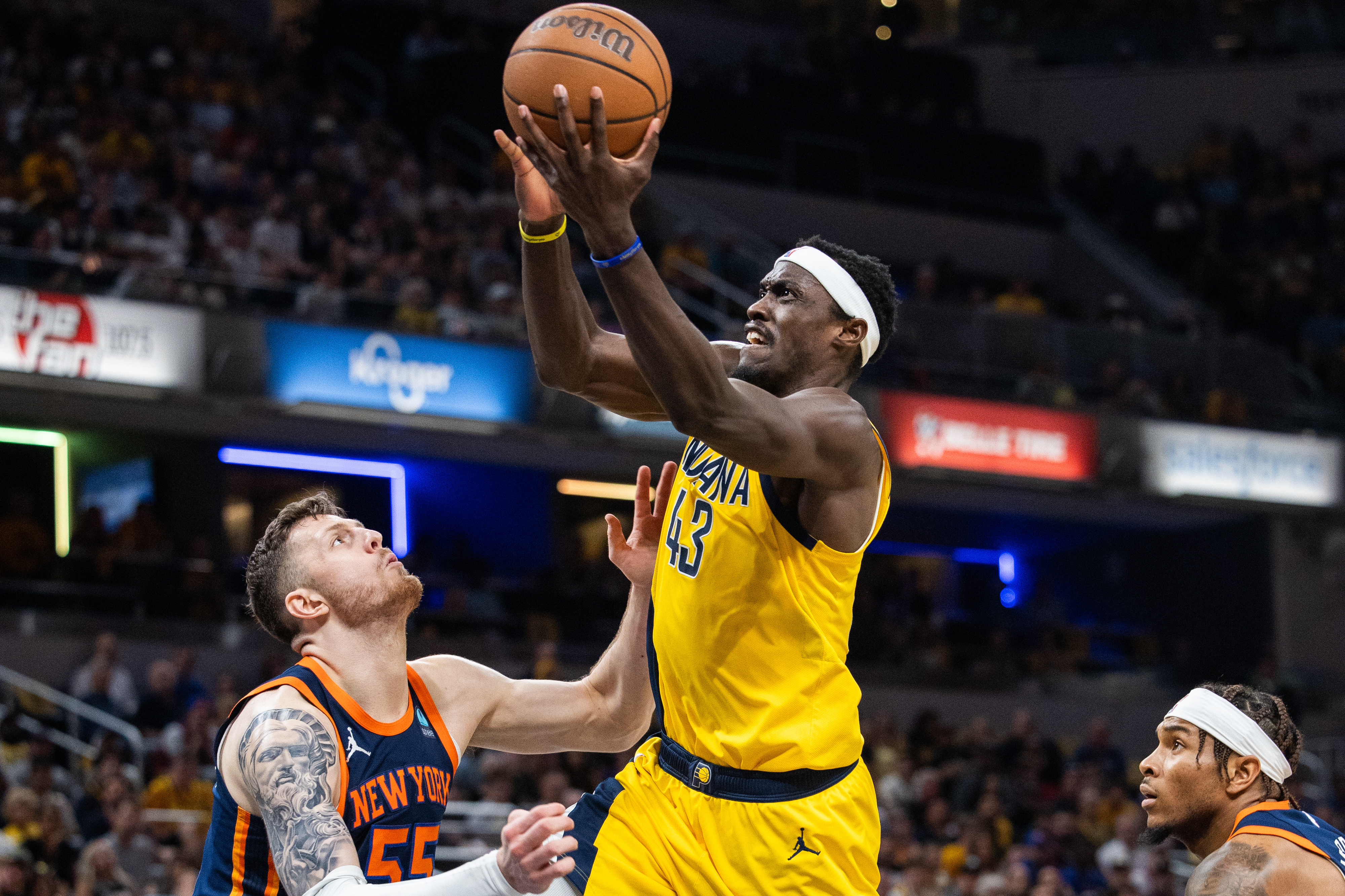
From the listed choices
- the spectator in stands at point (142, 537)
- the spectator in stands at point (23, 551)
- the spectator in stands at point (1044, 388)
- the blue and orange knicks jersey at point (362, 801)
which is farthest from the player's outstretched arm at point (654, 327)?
the spectator in stands at point (1044, 388)

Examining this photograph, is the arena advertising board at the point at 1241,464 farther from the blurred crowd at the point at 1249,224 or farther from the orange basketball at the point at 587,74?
the orange basketball at the point at 587,74

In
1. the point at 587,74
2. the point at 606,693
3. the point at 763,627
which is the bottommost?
the point at 606,693

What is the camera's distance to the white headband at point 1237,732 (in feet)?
15.5

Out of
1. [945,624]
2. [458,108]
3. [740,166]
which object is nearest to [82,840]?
[945,624]

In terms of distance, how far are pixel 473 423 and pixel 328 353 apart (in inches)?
68.3

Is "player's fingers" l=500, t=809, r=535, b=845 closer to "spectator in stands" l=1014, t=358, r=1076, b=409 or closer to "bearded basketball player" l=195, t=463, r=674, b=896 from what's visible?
"bearded basketball player" l=195, t=463, r=674, b=896

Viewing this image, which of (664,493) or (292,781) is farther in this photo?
(664,493)

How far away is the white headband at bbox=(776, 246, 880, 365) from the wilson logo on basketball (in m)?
0.70

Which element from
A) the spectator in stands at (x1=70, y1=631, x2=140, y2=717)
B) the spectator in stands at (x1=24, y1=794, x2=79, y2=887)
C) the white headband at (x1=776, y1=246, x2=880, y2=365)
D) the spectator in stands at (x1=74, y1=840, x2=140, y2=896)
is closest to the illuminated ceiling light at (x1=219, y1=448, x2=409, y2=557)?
the spectator in stands at (x1=70, y1=631, x2=140, y2=717)

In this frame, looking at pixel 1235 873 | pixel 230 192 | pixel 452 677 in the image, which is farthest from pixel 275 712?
pixel 230 192

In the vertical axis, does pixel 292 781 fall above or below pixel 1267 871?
above

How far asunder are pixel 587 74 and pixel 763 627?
1.46 metres

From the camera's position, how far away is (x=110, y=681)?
13391 mm

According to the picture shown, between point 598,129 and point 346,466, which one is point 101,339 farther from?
point 598,129
